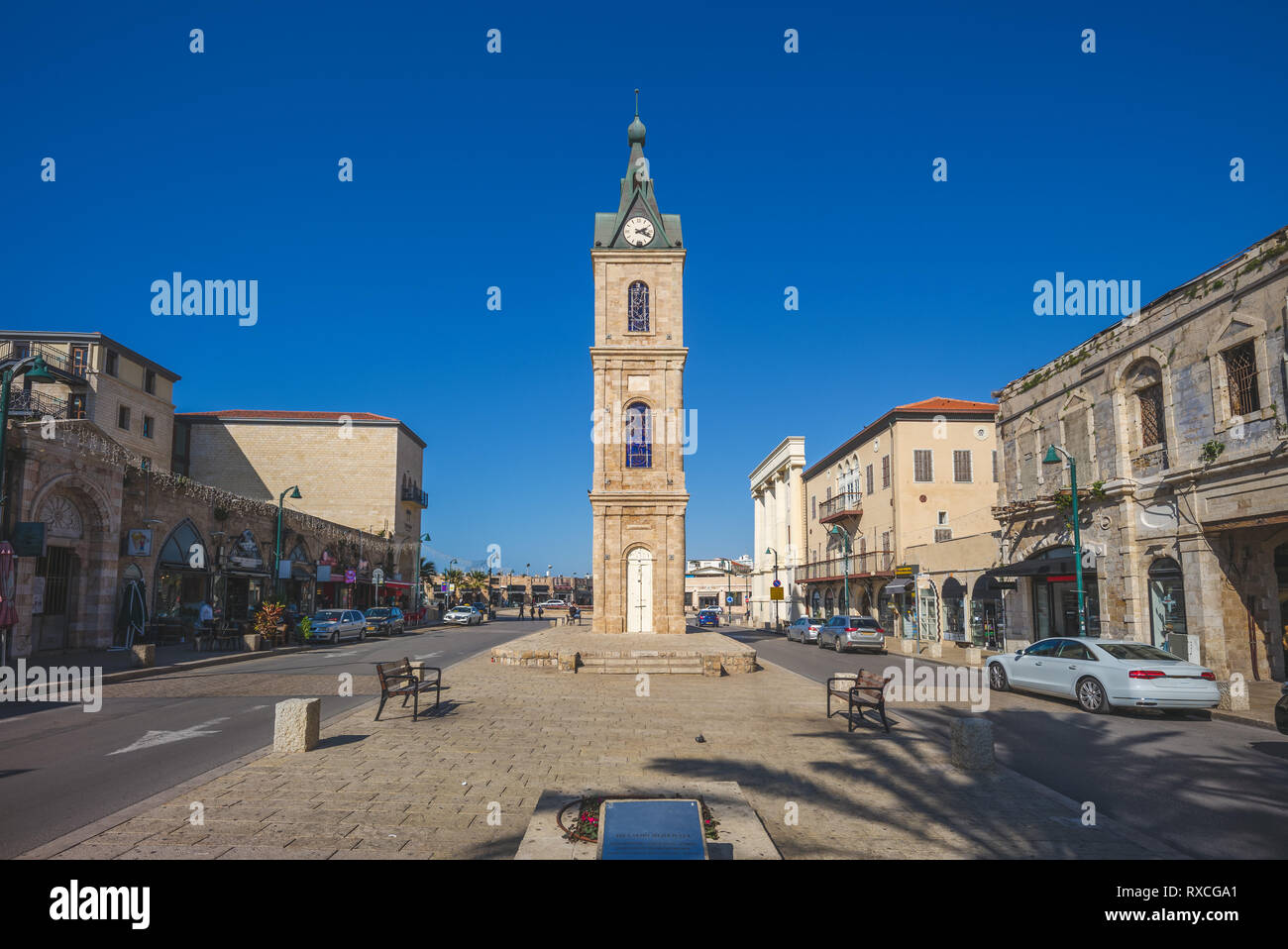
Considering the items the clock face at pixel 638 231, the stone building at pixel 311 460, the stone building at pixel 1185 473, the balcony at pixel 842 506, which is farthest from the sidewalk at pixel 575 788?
the stone building at pixel 311 460

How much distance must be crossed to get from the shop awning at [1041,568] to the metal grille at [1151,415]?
165 inches

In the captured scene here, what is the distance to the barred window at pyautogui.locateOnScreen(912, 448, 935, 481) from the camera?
4059 cm

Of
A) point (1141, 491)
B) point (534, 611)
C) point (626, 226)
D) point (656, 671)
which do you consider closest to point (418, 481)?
point (534, 611)

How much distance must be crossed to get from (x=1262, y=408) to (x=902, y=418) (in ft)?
77.5

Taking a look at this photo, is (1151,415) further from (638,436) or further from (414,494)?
(414,494)

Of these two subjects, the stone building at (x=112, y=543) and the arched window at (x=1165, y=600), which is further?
the stone building at (x=112, y=543)

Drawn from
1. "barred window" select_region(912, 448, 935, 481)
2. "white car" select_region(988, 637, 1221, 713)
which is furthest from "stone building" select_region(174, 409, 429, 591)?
"white car" select_region(988, 637, 1221, 713)

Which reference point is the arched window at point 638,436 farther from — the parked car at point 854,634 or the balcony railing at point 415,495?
the balcony railing at point 415,495

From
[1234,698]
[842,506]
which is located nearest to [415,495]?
[842,506]

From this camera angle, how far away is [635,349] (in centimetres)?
3325

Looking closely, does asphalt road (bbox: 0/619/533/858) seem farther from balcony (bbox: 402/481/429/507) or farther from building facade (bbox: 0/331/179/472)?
balcony (bbox: 402/481/429/507)

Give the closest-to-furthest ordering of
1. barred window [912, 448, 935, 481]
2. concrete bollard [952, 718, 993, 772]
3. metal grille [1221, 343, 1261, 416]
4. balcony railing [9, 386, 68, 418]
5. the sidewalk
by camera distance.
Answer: the sidewalk → concrete bollard [952, 718, 993, 772] → metal grille [1221, 343, 1261, 416] → balcony railing [9, 386, 68, 418] → barred window [912, 448, 935, 481]

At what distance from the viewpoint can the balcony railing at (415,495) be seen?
214ft

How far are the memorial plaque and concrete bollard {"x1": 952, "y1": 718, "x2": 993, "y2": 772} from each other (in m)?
4.95
